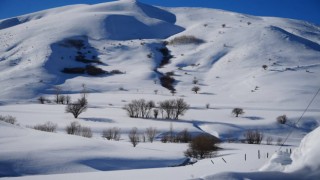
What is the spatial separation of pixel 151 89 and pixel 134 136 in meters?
39.1

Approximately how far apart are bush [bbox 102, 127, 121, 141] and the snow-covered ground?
819mm

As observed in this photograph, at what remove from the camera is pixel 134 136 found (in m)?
46.0

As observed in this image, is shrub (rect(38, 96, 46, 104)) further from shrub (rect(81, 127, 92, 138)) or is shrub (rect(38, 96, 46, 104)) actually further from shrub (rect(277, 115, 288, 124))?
shrub (rect(277, 115, 288, 124))

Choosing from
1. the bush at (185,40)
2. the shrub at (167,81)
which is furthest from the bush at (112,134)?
the bush at (185,40)

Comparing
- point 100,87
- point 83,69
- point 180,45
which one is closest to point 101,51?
point 83,69

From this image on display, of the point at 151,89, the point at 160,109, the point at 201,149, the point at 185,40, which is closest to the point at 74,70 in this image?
the point at 151,89

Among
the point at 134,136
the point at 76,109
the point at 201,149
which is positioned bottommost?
the point at 201,149

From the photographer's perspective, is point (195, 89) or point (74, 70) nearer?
point (195, 89)

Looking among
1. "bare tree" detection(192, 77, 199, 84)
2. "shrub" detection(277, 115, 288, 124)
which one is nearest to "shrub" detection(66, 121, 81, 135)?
"shrub" detection(277, 115, 288, 124)

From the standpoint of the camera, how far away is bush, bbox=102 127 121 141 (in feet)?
158

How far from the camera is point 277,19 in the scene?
186750 mm

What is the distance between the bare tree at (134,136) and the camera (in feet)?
145

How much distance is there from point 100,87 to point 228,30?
229 feet

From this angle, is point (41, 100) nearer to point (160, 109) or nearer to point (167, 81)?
point (160, 109)
